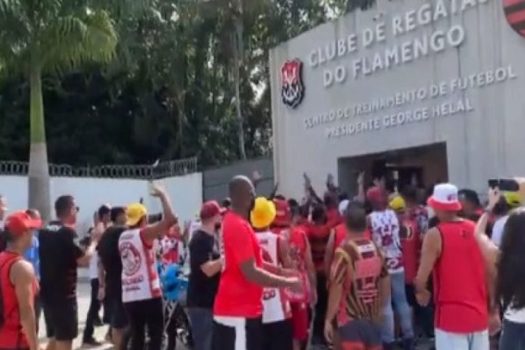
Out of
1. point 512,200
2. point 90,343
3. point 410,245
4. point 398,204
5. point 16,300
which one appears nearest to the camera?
point 16,300

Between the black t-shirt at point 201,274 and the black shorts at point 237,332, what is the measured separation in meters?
1.50

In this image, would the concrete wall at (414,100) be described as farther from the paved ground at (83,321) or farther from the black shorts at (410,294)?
the paved ground at (83,321)

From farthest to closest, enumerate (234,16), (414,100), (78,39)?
(234,16) < (78,39) < (414,100)

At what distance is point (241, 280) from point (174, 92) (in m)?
25.5

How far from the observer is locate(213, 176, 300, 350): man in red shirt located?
22.2 feet

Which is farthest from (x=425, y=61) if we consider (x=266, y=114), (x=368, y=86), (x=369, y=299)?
(x=266, y=114)

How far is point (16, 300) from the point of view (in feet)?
22.2

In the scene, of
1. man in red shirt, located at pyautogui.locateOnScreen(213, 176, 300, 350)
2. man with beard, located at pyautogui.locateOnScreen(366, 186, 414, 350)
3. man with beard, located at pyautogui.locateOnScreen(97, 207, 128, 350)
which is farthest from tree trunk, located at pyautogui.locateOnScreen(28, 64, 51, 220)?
man in red shirt, located at pyautogui.locateOnScreen(213, 176, 300, 350)

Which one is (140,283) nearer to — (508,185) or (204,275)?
(204,275)

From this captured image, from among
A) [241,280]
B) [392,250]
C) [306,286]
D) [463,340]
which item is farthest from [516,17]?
[241,280]

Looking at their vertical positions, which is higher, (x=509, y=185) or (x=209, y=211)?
(x=509, y=185)

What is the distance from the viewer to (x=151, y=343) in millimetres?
9273

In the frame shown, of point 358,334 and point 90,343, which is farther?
point 90,343

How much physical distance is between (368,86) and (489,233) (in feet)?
30.4
